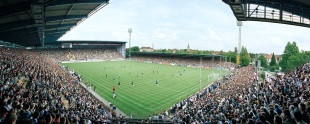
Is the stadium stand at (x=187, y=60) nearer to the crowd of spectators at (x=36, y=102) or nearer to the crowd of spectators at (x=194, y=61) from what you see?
the crowd of spectators at (x=194, y=61)

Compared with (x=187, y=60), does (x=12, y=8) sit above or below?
above

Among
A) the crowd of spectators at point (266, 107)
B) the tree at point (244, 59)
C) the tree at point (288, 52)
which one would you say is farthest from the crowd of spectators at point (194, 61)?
the crowd of spectators at point (266, 107)

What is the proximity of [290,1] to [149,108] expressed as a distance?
15.4 meters

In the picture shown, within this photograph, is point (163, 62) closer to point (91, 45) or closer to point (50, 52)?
point (91, 45)

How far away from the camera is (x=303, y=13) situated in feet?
26.3

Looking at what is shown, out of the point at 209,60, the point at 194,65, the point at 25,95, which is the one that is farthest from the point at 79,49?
the point at 25,95

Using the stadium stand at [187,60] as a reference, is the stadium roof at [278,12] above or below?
above

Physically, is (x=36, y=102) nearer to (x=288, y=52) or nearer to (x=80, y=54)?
(x=80, y=54)

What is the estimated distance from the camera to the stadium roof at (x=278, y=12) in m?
8.00

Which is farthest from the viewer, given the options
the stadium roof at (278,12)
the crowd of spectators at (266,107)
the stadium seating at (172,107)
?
the stadium roof at (278,12)

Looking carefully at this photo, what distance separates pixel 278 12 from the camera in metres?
8.49

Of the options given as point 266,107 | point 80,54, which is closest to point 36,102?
point 266,107

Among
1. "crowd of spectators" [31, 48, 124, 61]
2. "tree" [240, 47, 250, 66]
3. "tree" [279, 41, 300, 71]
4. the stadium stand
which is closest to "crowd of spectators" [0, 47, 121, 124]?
the stadium stand

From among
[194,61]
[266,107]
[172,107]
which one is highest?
[194,61]
